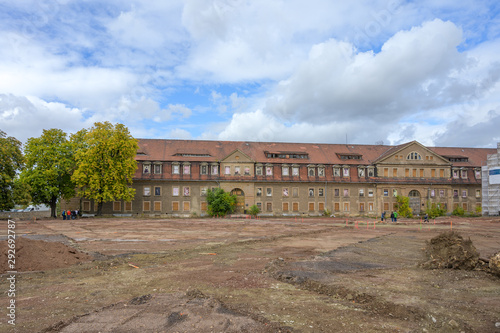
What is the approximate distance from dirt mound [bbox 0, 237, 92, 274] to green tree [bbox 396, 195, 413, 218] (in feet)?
171

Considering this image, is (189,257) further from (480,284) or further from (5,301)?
(480,284)

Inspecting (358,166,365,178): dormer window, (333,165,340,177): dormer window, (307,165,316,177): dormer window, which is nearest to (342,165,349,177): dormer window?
(333,165,340,177): dormer window

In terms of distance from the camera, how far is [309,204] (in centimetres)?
5684

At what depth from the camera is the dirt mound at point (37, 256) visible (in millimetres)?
13383

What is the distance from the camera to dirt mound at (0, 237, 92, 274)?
1338 cm

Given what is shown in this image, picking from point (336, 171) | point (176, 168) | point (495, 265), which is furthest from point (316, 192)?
point (495, 265)

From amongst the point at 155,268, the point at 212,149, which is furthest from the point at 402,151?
the point at 155,268

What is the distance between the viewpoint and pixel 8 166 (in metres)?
43.9

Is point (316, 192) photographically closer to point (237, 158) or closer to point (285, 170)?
point (285, 170)

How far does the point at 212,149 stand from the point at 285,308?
51.8 metres

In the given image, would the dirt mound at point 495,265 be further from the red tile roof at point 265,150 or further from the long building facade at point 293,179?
the red tile roof at point 265,150

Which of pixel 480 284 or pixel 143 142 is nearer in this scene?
pixel 480 284

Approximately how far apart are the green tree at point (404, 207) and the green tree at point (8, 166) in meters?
58.8

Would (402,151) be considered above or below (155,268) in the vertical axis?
above
